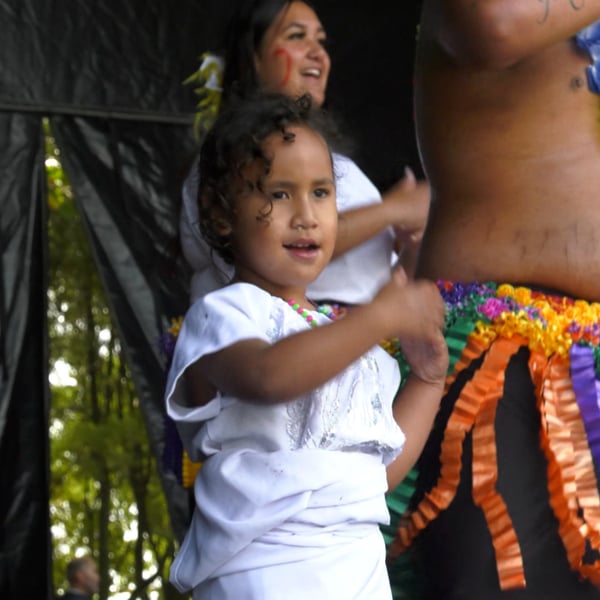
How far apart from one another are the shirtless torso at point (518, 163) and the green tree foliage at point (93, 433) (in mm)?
3306

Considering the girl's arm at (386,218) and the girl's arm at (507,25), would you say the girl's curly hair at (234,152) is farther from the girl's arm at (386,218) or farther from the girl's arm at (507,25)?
the girl's arm at (386,218)

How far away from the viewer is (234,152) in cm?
182

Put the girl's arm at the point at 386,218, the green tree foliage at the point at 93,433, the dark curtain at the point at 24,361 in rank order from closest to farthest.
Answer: the girl's arm at the point at 386,218
the dark curtain at the point at 24,361
the green tree foliage at the point at 93,433

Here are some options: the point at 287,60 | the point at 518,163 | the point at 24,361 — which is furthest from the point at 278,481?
the point at 24,361

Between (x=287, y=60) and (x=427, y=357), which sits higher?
(x=287, y=60)

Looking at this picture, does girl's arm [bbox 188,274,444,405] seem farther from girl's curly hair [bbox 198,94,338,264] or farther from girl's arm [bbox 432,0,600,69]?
girl's arm [bbox 432,0,600,69]

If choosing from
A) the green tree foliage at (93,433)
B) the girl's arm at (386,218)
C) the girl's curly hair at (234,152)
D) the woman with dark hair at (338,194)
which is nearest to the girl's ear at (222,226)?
the girl's curly hair at (234,152)

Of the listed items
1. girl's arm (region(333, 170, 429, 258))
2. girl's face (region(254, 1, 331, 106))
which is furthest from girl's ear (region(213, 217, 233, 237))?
girl's face (region(254, 1, 331, 106))

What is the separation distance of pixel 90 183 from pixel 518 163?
2.16 metres

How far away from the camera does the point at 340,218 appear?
256cm

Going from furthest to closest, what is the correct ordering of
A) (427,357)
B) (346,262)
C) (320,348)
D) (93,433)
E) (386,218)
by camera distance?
(93,433) → (346,262) → (386,218) → (427,357) → (320,348)

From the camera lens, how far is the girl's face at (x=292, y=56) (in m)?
2.87

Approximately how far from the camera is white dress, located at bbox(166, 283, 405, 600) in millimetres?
1672

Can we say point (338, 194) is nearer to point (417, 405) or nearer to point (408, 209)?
point (408, 209)
